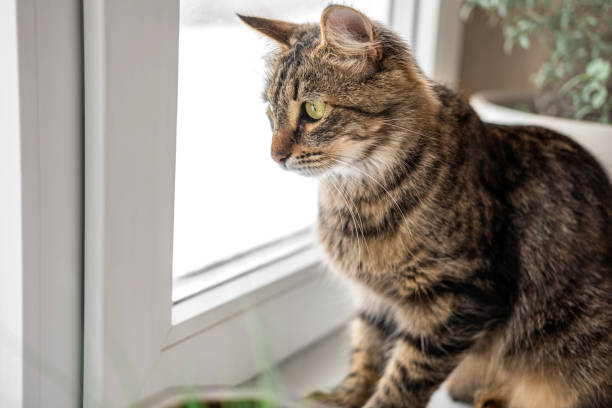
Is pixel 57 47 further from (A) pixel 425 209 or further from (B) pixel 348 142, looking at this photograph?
(A) pixel 425 209

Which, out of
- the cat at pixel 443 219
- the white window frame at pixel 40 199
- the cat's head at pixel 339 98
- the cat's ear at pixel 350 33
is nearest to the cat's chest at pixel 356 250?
the cat at pixel 443 219

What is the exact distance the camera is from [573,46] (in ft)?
4.25

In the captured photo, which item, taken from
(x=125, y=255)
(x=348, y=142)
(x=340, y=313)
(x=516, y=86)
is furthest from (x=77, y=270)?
(x=516, y=86)

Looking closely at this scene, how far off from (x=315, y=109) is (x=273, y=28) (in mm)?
140

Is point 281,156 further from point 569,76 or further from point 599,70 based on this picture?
point 569,76

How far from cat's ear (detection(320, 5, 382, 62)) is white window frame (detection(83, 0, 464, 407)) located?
189 mm

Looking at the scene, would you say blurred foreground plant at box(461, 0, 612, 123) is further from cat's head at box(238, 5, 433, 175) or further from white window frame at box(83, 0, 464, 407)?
white window frame at box(83, 0, 464, 407)

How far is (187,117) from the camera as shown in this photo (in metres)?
0.90

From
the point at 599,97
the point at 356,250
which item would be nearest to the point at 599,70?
the point at 599,97

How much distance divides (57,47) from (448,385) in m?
0.84

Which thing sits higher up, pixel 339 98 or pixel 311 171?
pixel 339 98

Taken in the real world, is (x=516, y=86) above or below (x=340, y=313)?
above

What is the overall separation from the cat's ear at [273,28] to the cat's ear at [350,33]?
9cm

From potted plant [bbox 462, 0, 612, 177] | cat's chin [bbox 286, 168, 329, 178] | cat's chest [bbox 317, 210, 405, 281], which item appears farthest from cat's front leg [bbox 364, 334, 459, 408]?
potted plant [bbox 462, 0, 612, 177]
